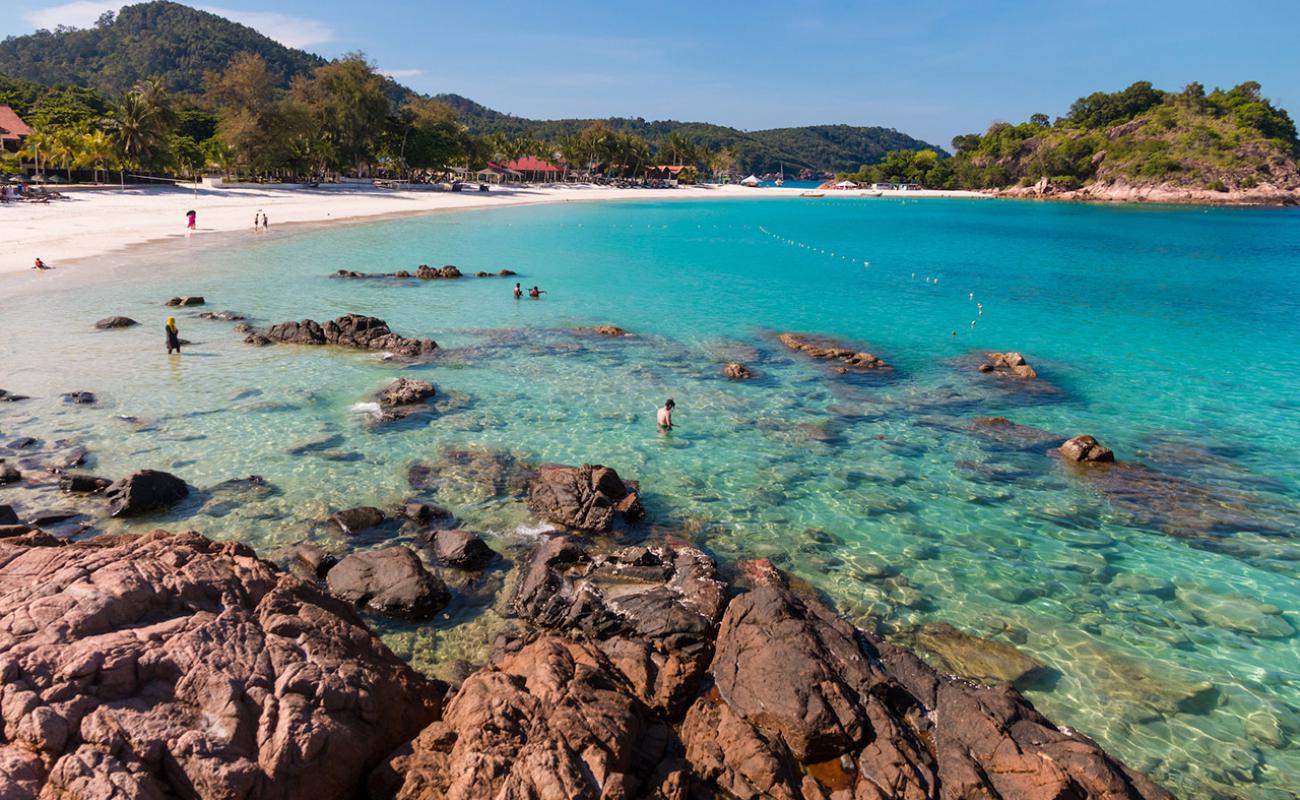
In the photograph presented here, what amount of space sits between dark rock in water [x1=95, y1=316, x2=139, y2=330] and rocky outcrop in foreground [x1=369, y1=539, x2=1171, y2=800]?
2797 cm

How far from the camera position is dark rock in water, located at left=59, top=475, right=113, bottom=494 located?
15.2 metres

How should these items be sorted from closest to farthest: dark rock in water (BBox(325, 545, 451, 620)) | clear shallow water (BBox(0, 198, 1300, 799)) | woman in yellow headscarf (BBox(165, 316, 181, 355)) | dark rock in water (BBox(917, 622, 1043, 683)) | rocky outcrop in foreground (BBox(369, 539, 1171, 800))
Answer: rocky outcrop in foreground (BBox(369, 539, 1171, 800))
dark rock in water (BBox(917, 622, 1043, 683))
dark rock in water (BBox(325, 545, 451, 620))
clear shallow water (BBox(0, 198, 1300, 799))
woman in yellow headscarf (BBox(165, 316, 181, 355))

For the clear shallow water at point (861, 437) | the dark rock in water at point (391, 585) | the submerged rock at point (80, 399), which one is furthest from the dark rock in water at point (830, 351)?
the submerged rock at point (80, 399)

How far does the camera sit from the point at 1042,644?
11.8 metres

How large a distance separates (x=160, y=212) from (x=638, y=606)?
235ft

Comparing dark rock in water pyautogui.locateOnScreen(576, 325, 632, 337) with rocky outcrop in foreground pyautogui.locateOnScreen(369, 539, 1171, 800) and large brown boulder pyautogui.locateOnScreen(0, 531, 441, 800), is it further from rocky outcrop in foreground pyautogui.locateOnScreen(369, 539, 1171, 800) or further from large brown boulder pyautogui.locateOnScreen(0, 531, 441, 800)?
large brown boulder pyautogui.locateOnScreen(0, 531, 441, 800)

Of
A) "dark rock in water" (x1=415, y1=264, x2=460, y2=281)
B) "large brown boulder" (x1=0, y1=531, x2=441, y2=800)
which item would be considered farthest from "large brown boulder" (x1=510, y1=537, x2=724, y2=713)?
"dark rock in water" (x1=415, y1=264, x2=460, y2=281)

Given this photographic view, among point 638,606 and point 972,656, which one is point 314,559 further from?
point 972,656

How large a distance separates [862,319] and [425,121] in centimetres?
9748

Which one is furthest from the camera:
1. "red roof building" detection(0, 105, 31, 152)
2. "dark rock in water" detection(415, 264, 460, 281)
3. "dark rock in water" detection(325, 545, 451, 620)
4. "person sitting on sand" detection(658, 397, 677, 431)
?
"red roof building" detection(0, 105, 31, 152)

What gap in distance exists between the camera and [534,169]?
525ft

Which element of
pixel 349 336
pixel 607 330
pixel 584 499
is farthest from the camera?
pixel 607 330

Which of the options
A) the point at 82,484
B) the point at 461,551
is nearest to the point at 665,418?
the point at 461,551

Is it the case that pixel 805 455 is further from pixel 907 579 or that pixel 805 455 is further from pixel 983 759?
pixel 983 759
